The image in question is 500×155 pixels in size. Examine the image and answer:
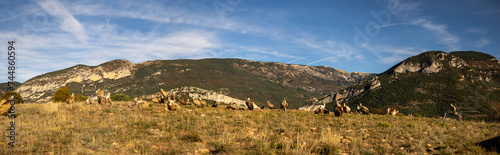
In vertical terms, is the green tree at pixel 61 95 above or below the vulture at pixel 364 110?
above

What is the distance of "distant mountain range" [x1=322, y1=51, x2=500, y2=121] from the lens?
4053 inches

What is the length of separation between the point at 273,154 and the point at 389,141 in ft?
17.9

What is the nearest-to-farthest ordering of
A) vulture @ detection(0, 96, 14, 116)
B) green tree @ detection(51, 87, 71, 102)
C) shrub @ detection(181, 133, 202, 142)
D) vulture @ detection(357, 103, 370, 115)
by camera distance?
shrub @ detection(181, 133, 202, 142)
vulture @ detection(0, 96, 14, 116)
vulture @ detection(357, 103, 370, 115)
green tree @ detection(51, 87, 71, 102)

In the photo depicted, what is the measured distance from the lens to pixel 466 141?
9734mm

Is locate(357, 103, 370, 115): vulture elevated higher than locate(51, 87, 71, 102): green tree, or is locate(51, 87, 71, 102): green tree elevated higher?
locate(51, 87, 71, 102): green tree

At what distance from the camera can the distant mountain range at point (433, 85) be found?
103m

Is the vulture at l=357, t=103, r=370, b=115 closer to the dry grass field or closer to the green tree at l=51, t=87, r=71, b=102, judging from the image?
the dry grass field

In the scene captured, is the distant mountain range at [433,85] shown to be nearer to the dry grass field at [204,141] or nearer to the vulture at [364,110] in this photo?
the vulture at [364,110]

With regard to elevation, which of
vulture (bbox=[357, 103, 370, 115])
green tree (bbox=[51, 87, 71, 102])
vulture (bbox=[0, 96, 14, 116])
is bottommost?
vulture (bbox=[357, 103, 370, 115])

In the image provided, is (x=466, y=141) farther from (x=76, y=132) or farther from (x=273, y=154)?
(x=76, y=132)

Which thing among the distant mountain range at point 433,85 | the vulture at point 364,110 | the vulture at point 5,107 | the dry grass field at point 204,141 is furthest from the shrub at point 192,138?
the distant mountain range at point 433,85

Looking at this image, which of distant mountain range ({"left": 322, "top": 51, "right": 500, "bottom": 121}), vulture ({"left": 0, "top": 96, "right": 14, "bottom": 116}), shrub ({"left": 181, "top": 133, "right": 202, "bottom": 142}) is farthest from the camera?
distant mountain range ({"left": 322, "top": 51, "right": 500, "bottom": 121})

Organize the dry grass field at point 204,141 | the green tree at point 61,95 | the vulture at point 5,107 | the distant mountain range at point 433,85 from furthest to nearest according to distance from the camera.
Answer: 1. the distant mountain range at point 433,85
2. the green tree at point 61,95
3. the vulture at point 5,107
4. the dry grass field at point 204,141

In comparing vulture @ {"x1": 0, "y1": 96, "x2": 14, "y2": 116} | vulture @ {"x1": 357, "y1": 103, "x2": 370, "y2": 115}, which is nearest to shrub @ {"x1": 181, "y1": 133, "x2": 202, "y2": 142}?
vulture @ {"x1": 0, "y1": 96, "x2": 14, "y2": 116}
